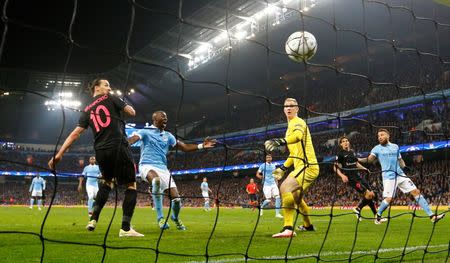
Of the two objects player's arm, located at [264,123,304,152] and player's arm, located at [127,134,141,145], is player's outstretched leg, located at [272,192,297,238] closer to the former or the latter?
player's arm, located at [264,123,304,152]

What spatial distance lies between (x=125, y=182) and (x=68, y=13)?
30.0 metres

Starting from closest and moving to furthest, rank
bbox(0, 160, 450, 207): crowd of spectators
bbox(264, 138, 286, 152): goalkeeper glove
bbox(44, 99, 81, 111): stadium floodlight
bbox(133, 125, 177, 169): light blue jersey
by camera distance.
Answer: bbox(264, 138, 286, 152): goalkeeper glove < bbox(133, 125, 177, 169): light blue jersey < bbox(0, 160, 450, 207): crowd of spectators < bbox(44, 99, 81, 111): stadium floodlight

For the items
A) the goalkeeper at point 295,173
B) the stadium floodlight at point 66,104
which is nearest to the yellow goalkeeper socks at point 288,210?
the goalkeeper at point 295,173

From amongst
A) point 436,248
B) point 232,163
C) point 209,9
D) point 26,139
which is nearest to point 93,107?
point 436,248

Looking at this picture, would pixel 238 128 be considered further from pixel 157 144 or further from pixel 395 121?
pixel 157 144

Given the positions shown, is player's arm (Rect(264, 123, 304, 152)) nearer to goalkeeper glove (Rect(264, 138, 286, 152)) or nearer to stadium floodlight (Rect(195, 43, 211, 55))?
goalkeeper glove (Rect(264, 138, 286, 152))

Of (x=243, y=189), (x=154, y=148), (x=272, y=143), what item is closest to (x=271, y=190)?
(x=154, y=148)

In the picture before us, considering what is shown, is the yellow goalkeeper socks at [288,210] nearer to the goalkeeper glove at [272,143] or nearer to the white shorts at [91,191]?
the goalkeeper glove at [272,143]

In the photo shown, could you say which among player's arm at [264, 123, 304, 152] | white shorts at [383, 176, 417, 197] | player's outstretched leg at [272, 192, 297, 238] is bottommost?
player's outstretched leg at [272, 192, 297, 238]

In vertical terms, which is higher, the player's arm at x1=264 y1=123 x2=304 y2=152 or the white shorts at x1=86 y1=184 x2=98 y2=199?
the player's arm at x1=264 y1=123 x2=304 y2=152

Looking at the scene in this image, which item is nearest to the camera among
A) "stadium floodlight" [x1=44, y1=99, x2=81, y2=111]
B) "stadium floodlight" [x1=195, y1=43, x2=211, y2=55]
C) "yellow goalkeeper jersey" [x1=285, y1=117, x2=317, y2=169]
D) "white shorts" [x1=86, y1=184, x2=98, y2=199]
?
"yellow goalkeeper jersey" [x1=285, y1=117, x2=317, y2=169]

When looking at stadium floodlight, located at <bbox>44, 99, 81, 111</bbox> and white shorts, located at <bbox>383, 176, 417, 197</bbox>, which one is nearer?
white shorts, located at <bbox>383, 176, 417, 197</bbox>

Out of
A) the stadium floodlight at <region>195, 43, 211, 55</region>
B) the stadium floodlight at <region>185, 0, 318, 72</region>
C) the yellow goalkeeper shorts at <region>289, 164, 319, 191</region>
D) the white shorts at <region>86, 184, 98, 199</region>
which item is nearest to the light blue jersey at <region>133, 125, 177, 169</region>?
the yellow goalkeeper shorts at <region>289, 164, 319, 191</region>

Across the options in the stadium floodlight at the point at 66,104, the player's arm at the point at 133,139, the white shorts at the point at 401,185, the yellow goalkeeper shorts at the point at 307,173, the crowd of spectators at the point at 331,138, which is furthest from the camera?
the stadium floodlight at the point at 66,104
